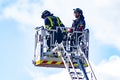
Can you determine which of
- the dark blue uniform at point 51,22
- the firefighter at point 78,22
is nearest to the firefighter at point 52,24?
the dark blue uniform at point 51,22

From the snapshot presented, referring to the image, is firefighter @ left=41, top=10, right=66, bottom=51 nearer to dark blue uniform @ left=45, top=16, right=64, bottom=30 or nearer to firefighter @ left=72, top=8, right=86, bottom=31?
dark blue uniform @ left=45, top=16, right=64, bottom=30

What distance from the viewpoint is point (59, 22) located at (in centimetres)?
2208

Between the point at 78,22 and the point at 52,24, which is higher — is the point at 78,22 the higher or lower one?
the lower one

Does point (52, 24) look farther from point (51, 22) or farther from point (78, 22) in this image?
point (78, 22)

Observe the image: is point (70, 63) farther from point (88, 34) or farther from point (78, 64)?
point (88, 34)

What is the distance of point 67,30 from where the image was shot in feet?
72.0

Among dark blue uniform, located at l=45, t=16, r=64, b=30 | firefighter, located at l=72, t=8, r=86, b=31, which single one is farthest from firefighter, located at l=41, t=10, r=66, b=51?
firefighter, located at l=72, t=8, r=86, b=31

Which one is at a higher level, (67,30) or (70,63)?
(67,30)

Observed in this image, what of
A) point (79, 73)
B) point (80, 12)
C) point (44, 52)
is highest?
point (80, 12)

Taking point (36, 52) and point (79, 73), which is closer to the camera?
point (79, 73)

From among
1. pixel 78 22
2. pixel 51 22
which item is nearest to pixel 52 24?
pixel 51 22

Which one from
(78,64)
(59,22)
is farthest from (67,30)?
(78,64)

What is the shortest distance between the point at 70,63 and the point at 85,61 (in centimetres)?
80

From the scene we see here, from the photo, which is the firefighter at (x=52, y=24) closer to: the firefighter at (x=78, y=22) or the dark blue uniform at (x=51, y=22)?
the dark blue uniform at (x=51, y=22)
